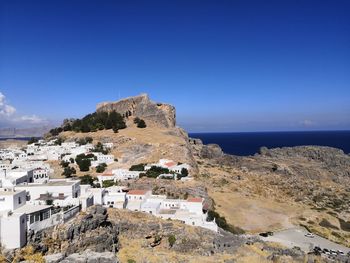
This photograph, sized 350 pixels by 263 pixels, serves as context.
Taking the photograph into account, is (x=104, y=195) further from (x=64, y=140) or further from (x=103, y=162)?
(x=64, y=140)

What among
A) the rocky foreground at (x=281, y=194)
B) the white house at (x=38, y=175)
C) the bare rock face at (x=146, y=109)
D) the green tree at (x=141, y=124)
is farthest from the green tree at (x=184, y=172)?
the bare rock face at (x=146, y=109)

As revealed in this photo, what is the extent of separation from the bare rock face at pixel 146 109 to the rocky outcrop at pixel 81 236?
5750cm

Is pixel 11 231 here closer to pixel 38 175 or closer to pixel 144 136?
pixel 38 175

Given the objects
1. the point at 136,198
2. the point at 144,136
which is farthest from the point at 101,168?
the point at 144,136

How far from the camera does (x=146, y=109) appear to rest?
91.8 m

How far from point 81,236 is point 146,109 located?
65.8m

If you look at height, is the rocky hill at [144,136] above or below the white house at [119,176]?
above

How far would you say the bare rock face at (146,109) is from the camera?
8884 centimetres

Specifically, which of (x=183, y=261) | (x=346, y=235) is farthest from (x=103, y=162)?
(x=346, y=235)

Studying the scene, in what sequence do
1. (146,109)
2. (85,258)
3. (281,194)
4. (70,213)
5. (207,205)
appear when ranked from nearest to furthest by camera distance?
1. (85,258)
2. (70,213)
3. (207,205)
4. (281,194)
5. (146,109)

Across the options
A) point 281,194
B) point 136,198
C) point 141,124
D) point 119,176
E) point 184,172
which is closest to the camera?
point 136,198

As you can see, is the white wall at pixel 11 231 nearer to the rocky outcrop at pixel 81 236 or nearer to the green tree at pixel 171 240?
the rocky outcrop at pixel 81 236

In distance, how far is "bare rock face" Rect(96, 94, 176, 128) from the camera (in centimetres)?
8884

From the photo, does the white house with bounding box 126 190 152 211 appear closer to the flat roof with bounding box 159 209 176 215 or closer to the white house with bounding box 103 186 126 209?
the white house with bounding box 103 186 126 209
